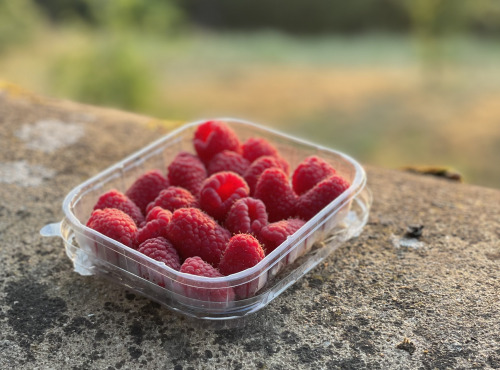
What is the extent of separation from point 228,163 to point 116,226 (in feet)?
1.05

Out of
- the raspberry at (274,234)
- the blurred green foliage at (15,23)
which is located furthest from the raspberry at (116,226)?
the blurred green foliage at (15,23)

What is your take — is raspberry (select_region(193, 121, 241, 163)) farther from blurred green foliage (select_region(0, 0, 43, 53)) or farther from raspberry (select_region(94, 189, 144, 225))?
blurred green foliage (select_region(0, 0, 43, 53))

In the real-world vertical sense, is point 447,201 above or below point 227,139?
below

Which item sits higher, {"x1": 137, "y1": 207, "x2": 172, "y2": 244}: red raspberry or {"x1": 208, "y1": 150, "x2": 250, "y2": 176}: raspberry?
{"x1": 208, "y1": 150, "x2": 250, "y2": 176}: raspberry

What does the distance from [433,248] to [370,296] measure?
223mm

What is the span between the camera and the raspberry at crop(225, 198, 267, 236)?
3.66 ft

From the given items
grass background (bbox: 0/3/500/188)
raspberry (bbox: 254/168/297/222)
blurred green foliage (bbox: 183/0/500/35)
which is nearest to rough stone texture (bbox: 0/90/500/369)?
raspberry (bbox: 254/168/297/222)

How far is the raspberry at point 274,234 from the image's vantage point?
1.09 meters

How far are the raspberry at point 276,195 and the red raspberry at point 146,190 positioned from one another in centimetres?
21

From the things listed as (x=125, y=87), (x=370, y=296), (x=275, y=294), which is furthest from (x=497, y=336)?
(x=125, y=87)

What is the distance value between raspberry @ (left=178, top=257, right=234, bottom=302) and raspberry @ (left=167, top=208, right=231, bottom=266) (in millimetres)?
46

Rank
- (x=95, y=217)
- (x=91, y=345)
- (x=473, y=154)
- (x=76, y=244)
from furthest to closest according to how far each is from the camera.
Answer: (x=473, y=154) → (x=76, y=244) → (x=95, y=217) → (x=91, y=345)

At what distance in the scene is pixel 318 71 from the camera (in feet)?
16.8

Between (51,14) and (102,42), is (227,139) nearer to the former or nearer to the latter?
(102,42)
